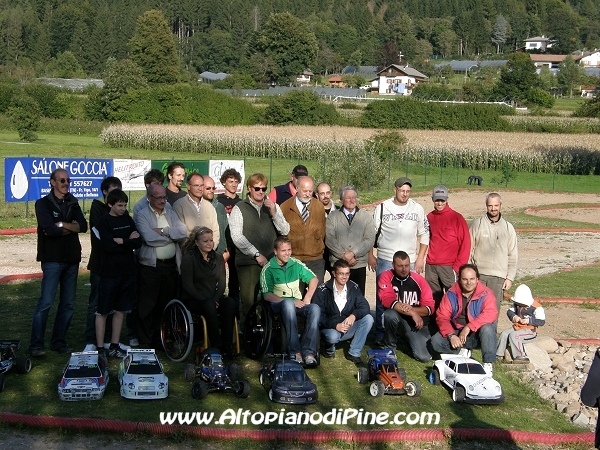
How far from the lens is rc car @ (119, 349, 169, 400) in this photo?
8406 mm

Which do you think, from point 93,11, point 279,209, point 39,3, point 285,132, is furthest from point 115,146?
point 39,3

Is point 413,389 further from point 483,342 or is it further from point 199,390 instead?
point 199,390

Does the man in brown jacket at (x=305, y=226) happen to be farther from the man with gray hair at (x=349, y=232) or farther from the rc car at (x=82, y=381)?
the rc car at (x=82, y=381)

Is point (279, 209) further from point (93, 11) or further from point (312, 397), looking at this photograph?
point (93, 11)

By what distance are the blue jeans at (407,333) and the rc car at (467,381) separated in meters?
0.89

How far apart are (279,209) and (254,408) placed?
10.1ft

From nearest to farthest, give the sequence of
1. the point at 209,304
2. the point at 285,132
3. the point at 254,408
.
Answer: the point at 254,408
the point at 209,304
the point at 285,132

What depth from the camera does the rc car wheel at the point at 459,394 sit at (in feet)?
29.0

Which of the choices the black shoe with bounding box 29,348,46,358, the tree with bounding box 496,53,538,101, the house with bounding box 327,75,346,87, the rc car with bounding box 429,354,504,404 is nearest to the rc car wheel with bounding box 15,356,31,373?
the black shoe with bounding box 29,348,46,358

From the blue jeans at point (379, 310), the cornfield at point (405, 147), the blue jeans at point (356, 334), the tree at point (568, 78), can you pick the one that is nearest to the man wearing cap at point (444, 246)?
the blue jeans at point (379, 310)

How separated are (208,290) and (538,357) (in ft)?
14.0

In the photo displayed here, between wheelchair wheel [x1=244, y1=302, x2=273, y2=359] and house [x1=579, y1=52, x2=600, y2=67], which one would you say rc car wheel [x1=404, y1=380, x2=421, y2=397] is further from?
house [x1=579, y1=52, x2=600, y2=67]

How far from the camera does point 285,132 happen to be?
65.1m

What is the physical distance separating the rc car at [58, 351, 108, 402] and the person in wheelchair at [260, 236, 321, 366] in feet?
7.16
